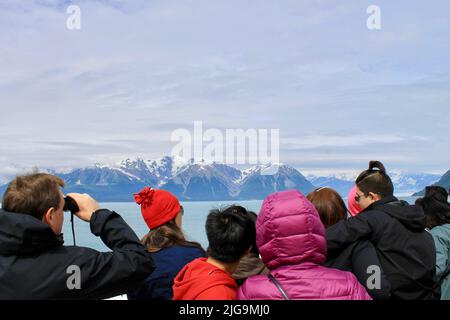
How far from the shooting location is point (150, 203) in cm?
525

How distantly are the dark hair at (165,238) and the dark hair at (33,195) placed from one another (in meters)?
1.65

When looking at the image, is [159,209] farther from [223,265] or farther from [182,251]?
[223,265]

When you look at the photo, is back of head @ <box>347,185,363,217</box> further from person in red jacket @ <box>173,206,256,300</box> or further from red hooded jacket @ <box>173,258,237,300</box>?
red hooded jacket @ <box>173,258,237,300</box>

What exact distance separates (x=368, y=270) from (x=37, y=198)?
2.55 m

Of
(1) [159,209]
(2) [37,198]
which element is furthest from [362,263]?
(2) [37,198]

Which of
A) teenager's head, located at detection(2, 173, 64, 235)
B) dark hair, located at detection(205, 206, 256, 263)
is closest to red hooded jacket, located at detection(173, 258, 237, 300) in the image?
dark hair, located at detection(205, 206, 256, 263)

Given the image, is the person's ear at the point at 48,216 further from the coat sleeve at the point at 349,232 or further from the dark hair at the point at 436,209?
the dark hair at the point at 436,209

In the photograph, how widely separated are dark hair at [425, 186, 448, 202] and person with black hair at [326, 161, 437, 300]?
2.14m

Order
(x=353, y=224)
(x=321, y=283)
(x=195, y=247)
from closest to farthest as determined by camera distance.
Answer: (x=321, y=283), (x=353, y=224), (x=195, y=247)

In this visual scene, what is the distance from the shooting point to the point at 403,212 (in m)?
4.66
